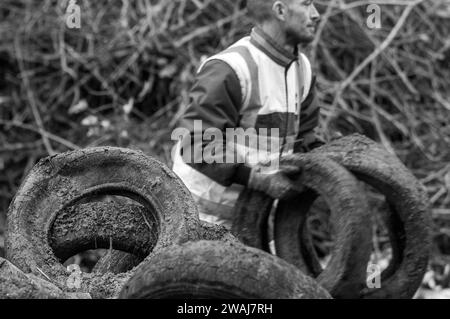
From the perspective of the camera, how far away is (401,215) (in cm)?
350

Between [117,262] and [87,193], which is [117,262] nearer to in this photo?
[117,262]

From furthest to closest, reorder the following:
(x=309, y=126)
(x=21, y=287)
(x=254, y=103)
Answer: (x=309, y=126) → (x=254, y=103) → (x=21, y=287)

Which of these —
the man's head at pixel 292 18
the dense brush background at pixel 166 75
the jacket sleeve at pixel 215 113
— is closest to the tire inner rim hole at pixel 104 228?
the jacket sleeve at pixel 215 113

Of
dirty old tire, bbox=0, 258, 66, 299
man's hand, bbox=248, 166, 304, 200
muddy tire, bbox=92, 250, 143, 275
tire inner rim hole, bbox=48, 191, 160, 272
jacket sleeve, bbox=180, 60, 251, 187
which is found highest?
jacket sleeve, bbox=180, 60, 251, 187

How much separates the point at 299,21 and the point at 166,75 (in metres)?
2.63

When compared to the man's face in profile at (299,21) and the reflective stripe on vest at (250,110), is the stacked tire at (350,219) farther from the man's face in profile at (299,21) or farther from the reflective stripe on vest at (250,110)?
the man's face in profile at (299,21)

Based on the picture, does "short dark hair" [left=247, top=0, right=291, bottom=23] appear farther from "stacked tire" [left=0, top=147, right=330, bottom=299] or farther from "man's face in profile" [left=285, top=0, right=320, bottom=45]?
"stacked tire" [left=0, top=147, right=330, bottom=299]

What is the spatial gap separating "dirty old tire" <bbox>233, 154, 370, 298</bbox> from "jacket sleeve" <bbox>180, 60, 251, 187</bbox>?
131 mm

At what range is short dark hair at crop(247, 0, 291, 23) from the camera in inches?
155

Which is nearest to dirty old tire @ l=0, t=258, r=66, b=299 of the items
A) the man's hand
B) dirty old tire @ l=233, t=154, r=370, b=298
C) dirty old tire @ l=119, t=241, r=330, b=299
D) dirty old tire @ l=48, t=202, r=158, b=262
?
dirty old tire @ l=119, t=241, r=330, b=299

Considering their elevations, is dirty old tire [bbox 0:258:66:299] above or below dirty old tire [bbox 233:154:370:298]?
below

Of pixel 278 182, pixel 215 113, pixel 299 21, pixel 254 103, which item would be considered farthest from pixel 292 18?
pixel 278 182
